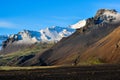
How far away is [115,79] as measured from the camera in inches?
4781

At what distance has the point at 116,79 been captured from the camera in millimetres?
121312

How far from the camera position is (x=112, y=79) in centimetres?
12212

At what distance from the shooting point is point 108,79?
406 ft

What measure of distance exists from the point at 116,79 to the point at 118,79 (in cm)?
77

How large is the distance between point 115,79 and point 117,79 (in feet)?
2.14

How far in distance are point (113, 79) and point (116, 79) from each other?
898 mm

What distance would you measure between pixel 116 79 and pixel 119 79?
45.7 inches

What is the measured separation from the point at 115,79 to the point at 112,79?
1001 mm

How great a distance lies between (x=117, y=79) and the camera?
121 meters

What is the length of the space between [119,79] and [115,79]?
1417 mm

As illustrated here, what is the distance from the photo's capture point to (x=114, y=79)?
122m

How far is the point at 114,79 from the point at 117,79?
1.00 metres

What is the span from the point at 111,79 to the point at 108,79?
1.48 meters
